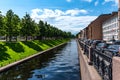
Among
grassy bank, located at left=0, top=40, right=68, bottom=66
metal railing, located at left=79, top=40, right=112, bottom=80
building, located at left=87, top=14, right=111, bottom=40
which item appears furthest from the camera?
building, located at left=87, top=14, right=111, bottom=40

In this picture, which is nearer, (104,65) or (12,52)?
(104,65)

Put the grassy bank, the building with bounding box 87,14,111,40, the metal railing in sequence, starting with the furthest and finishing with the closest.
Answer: the building with bounding box 87,14,111,40 < the grassy bank < the metal railing

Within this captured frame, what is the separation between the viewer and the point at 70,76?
30641 millimetres

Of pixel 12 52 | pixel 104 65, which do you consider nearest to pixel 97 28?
pixel 12 52

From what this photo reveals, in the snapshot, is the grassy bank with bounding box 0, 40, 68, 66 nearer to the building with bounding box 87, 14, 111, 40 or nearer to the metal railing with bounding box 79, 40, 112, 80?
the metal railing with bounding box 79, 40, 112, 80

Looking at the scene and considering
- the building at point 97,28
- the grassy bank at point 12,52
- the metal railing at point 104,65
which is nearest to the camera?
the metal railing at point 104,65

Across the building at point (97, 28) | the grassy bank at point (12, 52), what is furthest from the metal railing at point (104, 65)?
the building at point (97, 28)

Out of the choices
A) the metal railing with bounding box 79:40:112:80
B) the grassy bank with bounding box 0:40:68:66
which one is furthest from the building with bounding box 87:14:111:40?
the metal railing with bounding box 79:40:112:80

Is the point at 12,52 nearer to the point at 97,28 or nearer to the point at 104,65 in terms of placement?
the point at 104,65

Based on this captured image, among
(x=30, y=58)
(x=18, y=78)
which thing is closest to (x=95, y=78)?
(x=18, y=78)

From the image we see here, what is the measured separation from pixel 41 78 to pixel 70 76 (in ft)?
12.7

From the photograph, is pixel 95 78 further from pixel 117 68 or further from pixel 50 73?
pixel 50 73

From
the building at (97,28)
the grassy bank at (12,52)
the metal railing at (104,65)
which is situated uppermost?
the building at (97,28)

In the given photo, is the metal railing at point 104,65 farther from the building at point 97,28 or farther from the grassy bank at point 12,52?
the building at point 97,28
